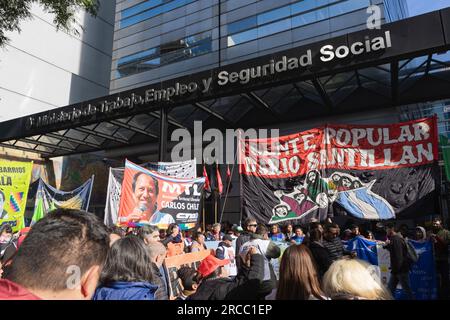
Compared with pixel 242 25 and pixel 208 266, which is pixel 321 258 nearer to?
pixel 208 266

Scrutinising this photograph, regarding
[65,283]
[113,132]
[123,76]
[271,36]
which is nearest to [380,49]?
[65,283]

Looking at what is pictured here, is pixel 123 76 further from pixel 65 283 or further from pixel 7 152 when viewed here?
pixel 65 283

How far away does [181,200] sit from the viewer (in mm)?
8273

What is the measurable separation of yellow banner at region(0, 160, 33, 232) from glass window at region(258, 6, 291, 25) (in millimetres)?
13678

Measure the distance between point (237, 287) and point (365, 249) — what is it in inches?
230

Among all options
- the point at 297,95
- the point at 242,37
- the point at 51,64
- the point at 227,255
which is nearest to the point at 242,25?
the point at 242,37

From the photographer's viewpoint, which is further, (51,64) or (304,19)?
(51,64)

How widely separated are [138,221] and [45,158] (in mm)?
15805

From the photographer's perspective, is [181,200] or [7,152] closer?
[181,200]

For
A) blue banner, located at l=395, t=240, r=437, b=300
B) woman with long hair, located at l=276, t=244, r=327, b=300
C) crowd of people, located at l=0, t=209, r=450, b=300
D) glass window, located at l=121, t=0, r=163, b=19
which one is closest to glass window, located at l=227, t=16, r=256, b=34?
glass window, located at l=121, t=0, r=163, b=19

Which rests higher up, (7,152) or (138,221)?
(7,152)

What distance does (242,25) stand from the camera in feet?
60.8

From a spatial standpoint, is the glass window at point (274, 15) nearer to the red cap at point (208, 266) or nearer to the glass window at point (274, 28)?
the glass window at point (274, 28)
